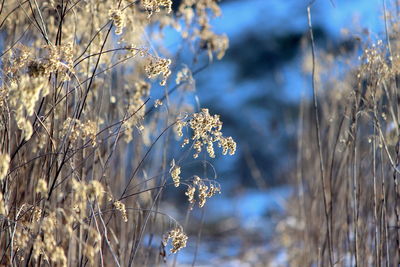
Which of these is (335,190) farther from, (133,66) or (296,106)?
(296,106)

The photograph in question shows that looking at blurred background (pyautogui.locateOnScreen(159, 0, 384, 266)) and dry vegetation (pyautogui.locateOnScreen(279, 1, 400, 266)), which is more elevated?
blurred background (pyautogui.locateOnScreen(159, 0, 384, 266))

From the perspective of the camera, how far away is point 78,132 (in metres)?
1.35

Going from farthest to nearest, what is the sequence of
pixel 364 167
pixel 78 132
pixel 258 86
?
1. pixel 258 86
2. pixel 364 167
3. pixel 78 132

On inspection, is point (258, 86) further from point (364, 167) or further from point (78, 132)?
point (78, 132)

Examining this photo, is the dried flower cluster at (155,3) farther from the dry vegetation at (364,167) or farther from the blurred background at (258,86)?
the blurred background at (258,86)

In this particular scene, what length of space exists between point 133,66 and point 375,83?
1724mm

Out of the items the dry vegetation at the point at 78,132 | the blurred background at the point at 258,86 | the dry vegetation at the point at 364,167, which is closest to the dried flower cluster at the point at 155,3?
the dry vegetation at the point at 78,132

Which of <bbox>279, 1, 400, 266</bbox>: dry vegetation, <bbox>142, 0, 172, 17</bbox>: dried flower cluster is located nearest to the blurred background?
<bbox>279, 1, 400, 266</bbox>: dry vegetation

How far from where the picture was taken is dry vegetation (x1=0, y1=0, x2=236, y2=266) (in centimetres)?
127

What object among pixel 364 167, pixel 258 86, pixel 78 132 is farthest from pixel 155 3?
pixel 258 86

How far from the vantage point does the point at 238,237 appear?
5867mm

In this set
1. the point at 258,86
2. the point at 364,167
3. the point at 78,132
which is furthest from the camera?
the point at 258,86

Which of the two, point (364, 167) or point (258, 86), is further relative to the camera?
point (258, 86)

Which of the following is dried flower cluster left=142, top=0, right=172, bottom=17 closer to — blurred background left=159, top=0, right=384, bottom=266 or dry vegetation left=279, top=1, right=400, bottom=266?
dry vegetation left=279, top=1, right=400, bottom=266
